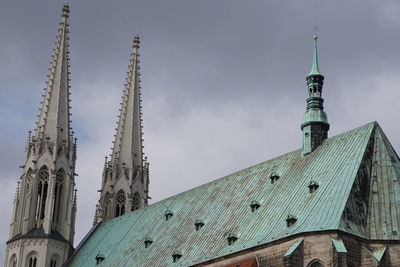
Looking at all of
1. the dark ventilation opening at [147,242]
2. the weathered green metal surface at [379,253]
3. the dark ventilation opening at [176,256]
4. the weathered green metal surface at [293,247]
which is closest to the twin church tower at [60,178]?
the dark ventilation opening at [147,242]

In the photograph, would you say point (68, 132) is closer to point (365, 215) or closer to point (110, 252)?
point (110, 252)

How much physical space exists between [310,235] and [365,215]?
3001mm

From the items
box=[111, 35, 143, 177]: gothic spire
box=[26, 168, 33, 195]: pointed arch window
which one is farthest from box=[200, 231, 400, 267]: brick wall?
box=[111, 35, 143, 177]: gothic spire

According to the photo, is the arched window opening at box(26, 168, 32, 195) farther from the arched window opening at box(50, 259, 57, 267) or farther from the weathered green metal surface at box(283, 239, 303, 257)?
the weathered green metal surface at box(283, 239, 303, 257)

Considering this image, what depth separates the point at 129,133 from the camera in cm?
6862

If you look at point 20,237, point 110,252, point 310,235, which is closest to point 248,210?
point 310,235

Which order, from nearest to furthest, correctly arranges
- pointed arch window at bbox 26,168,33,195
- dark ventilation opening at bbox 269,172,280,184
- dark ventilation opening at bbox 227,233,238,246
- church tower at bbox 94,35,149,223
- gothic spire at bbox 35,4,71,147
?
dark ventilation opening at bbox 227,233,238,246 < dark ventilation opening at bbox 269,172,280,184 < pointed arch window at bbox 26,168,33,195 < gothic spire at bbox 35,4,71,147 < church tower at bbox 94,35,149,223

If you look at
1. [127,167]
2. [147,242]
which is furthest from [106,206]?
[147,242]

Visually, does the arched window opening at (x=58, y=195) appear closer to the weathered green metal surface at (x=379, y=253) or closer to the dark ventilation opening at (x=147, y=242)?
the dark ventilation opening at (x=147, y=242)

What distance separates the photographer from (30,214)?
6094 cm

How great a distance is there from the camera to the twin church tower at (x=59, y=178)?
198ft

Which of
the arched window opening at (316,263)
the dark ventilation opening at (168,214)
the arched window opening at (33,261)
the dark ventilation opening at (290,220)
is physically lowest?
the arched window opening at (316,263)

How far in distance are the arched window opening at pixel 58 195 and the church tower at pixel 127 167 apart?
406cm

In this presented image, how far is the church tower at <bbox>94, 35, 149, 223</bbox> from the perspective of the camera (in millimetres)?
66938
